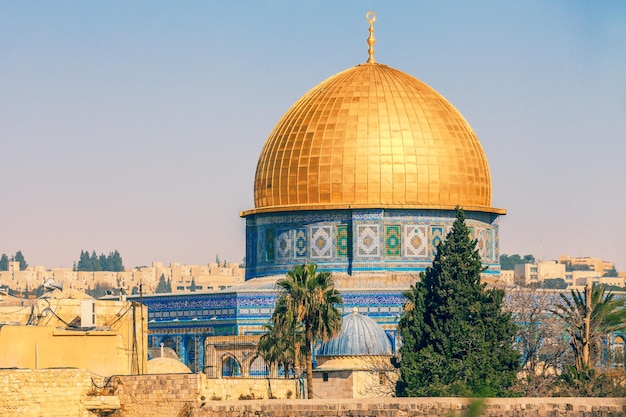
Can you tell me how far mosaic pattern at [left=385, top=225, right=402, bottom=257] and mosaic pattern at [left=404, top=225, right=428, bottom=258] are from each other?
0.16 meters

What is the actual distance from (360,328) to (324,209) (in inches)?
380

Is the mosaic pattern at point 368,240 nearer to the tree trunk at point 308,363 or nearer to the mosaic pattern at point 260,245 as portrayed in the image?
the mosaic pattern at point 260,245

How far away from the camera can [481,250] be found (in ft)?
156

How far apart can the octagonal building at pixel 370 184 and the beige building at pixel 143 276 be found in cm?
6513

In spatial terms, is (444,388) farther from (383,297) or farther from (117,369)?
(383,297)

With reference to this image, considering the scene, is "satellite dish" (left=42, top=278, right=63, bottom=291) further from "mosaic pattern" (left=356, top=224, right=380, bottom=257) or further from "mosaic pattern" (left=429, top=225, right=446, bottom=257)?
"mosaic pattern" (left=429, top=225, right=446, bottom=257)

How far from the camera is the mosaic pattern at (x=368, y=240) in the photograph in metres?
46.6

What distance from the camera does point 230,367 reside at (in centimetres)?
4503

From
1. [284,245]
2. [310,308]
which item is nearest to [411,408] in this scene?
[310,308]

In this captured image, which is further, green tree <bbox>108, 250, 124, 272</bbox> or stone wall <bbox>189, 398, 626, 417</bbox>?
green tree <bbox>108, 250, 124, 272</bbox>

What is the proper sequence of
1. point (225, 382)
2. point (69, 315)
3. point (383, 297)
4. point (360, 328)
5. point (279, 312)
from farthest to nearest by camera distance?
point (383, 297) < point (360, 328) < point (279, 312) < point (69, 315) < point (225, 382)

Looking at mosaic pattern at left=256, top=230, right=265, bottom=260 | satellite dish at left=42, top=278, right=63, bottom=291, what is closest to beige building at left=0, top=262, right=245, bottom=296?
mosaic pattern at left=256, top=230, right=265, bottom=260

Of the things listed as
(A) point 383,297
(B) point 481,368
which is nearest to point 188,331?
(A) point 383,297

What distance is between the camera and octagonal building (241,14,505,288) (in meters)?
46.7
